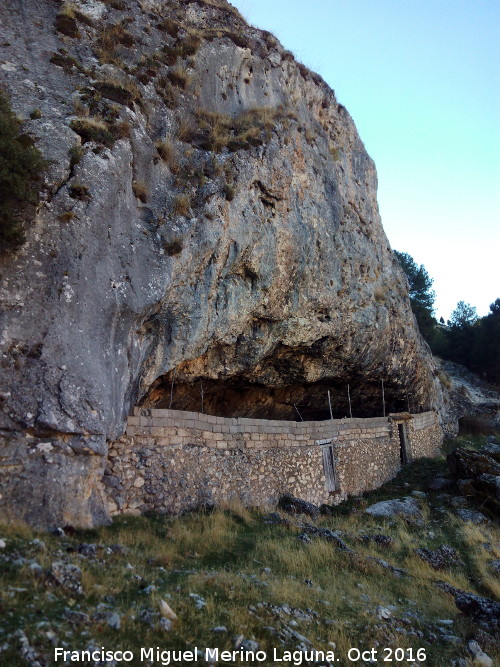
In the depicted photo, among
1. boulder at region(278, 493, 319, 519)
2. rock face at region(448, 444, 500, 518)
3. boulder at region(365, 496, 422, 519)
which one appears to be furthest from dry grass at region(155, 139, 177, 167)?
rock face at region(448, 444, 500, 518)

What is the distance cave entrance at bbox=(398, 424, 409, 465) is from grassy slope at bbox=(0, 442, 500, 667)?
31.9ft

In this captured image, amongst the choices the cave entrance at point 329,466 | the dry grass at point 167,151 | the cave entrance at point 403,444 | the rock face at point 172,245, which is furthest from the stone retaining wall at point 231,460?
the dry grass at point 167,151

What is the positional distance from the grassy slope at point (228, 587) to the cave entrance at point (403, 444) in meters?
9.72

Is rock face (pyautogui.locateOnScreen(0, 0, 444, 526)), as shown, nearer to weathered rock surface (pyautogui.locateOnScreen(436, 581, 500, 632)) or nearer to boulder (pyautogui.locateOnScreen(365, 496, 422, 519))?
boulder (pyautogui.locateOnScreen(365, 496, 422, 519))

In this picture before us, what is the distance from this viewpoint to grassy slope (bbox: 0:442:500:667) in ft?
16.1

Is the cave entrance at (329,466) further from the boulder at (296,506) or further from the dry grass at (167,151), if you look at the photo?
the dry grass at (167,151)

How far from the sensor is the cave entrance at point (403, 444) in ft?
69.4

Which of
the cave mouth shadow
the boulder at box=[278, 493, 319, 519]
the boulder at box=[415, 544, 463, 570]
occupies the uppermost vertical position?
the cave mouth shadow

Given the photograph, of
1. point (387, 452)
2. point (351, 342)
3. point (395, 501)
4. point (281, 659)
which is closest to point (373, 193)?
point (351, 342)

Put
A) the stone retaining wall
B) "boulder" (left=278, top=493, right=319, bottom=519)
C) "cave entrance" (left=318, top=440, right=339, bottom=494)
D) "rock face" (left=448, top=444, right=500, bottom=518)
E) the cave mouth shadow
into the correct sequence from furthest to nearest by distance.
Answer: "cave entrance" (left=318, top=440, right=339, bottom=494) < "rock face" (left=448, top=444, right=500, bottom=518) < the cave mouth shadow < "boulder" (left=278, top=493, right=319, bottom=519) < the stone retaining wall

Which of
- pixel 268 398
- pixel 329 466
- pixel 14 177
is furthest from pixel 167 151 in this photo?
pixel 329 466

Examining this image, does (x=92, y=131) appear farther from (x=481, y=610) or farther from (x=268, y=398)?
(x=268, y=398)

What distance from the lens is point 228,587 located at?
21.1 ft

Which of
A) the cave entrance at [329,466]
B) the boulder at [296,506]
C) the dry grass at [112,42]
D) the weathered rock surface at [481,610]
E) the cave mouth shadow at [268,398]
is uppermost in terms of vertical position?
the dry grass at [112,42]
